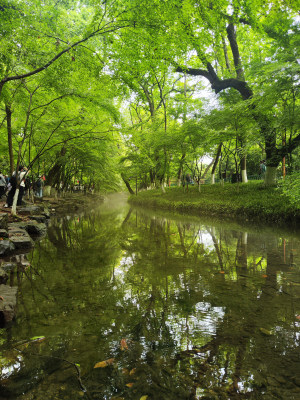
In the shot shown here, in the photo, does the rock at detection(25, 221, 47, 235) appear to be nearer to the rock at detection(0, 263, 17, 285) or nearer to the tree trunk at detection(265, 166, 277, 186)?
the rock at detection(0, 263, 17, 285)

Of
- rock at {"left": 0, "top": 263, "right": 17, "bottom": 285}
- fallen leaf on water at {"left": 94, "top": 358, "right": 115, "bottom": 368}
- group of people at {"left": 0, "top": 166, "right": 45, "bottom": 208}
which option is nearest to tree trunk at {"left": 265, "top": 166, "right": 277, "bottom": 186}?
group of people at {"left": 0, "top": 166, "right": 45, "bottom": 208}

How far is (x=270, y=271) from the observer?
13.7 feet

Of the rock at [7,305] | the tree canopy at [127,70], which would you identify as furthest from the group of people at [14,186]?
the rock at [7,305]

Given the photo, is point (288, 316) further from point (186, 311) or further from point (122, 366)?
point (122, 366)

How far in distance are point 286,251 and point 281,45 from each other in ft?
39.3

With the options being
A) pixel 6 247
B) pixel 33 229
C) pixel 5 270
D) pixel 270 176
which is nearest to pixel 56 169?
pixel 33 229

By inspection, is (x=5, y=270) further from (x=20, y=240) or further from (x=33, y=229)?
(x=33, y=229)

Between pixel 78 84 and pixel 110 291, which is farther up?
pixel 78 84

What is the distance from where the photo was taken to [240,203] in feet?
41.7

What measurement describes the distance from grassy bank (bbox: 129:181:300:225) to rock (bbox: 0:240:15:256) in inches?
383

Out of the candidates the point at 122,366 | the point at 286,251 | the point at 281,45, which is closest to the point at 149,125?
the point at 281,45

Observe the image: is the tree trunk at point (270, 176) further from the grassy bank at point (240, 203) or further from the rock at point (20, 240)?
the rock at point (20, 240)

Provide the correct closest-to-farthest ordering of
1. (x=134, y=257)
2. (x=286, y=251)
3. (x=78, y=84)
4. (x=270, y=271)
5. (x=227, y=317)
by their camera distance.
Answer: (x=227, y=317) < (x=270, y=271) < (x=134, y=257) < (x=286, y=251) < (x=78, y=84)

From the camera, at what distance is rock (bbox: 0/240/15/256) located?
17.5 ft
